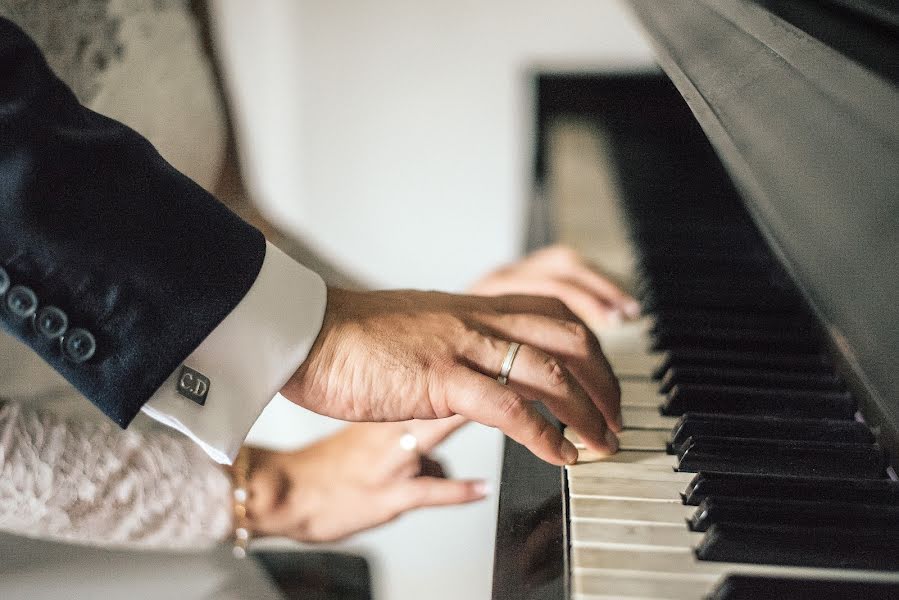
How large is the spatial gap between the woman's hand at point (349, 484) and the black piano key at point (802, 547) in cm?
32

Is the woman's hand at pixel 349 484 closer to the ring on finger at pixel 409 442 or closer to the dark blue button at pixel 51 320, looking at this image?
the ring on finger at pixel 409 442

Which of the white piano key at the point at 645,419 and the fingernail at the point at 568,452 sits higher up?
the fingernail at the point at 568,452

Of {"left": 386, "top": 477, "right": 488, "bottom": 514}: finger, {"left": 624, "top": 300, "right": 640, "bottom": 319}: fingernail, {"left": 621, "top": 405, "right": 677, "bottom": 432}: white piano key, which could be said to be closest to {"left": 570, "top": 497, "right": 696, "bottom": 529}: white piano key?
{"left": 621, "top": 405, "right": 677, "bottom": 432}: white piano key

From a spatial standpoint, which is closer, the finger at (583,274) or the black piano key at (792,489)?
the black piano key at (792,489)

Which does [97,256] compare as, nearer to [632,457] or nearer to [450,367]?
[450,367]

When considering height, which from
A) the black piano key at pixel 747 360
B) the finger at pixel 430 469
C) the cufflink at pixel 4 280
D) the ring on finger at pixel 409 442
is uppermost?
the cufflink at pixel 4 280

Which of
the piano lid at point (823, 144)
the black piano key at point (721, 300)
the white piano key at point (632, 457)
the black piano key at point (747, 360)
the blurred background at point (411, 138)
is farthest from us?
the blurred background at point (411, 138)

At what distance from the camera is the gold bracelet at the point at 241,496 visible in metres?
0.88

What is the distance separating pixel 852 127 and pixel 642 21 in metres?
0.44

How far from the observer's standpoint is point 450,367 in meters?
0.57

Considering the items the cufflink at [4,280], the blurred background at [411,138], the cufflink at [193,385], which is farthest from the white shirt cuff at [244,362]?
the blurred background at [411,138]

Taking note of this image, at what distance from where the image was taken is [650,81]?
148cm

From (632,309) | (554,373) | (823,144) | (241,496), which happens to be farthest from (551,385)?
(241,496)

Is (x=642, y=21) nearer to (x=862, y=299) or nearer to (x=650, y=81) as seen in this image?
(x=862, y=299)
